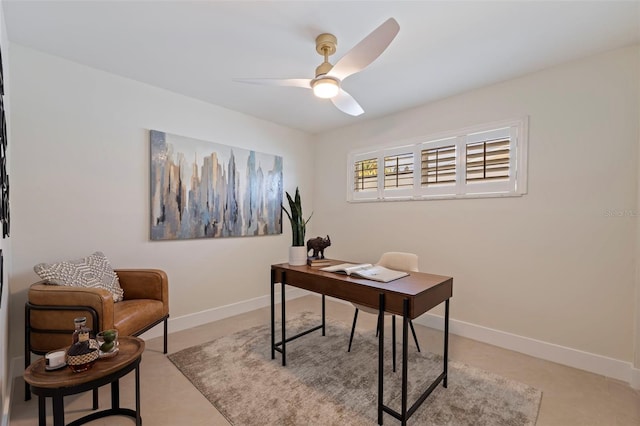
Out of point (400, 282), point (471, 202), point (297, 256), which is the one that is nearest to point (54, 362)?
point (297, 256)

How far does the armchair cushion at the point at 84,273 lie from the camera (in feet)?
6.53

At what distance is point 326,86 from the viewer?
6.31 ft

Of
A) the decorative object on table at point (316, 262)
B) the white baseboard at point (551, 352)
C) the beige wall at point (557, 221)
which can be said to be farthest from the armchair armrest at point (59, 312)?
the white baseboard at point (551, 352)

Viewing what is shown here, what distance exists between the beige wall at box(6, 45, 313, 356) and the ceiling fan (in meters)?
1.43

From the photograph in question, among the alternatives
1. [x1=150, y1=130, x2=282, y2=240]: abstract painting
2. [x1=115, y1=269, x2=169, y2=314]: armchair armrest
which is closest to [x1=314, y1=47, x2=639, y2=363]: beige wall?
[x1=150, y1=130, x2=282, y2=240]: abstract painting

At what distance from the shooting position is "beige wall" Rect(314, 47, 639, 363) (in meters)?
2.15

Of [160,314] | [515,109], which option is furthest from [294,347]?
[515,109]

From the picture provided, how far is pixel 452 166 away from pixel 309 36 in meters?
1.93

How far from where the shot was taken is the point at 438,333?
9.77ft

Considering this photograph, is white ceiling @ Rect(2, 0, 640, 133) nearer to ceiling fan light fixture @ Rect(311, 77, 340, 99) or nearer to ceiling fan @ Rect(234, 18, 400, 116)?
ceiling fan @ Rect(234, 18, 400, 116)

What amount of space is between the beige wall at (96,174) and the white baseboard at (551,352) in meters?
2.63

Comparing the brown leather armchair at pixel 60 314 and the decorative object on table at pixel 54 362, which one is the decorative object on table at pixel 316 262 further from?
the decorative object on table at pixel 54 362

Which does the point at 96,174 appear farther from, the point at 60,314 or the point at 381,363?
the point at 381,363

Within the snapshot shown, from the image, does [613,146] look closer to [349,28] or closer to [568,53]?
[568,53]
